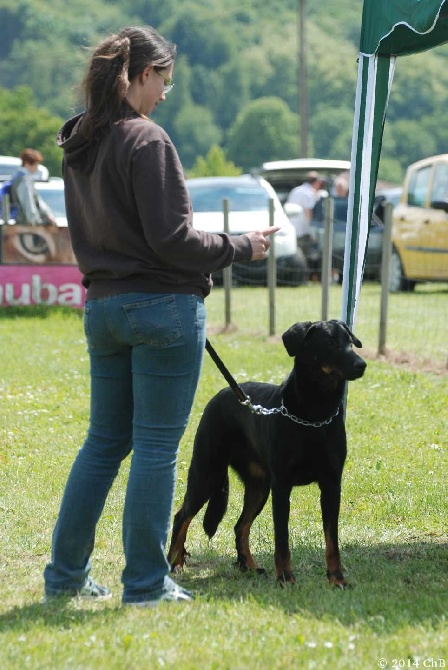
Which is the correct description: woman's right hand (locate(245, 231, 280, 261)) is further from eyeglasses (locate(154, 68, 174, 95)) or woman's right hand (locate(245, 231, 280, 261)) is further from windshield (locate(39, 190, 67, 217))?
windshield (locate(39, 190, 67, 217))

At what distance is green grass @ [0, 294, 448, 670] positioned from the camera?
357 cm

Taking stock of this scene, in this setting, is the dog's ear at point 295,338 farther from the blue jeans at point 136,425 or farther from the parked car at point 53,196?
the parked car at point 53,196

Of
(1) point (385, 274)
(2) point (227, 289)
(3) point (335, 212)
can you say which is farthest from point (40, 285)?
(3) point (335, 212)

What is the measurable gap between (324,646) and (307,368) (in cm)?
142

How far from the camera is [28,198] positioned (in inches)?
609

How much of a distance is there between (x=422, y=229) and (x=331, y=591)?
1244 cm

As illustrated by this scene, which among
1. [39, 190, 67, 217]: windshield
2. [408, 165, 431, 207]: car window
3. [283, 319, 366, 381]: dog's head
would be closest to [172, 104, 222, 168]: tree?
[39, 190, 67, 217]: windshield

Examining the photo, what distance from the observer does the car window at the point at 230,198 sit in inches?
753

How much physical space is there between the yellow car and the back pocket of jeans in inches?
478

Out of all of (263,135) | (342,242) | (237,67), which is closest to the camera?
(342,242)

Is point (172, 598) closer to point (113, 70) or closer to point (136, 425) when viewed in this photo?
point (136, 425)

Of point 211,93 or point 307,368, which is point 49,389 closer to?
point 307,368

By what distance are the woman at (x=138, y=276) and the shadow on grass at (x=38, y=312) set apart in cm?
1033

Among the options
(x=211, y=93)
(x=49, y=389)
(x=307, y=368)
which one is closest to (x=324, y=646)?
(x=307, y=368)
